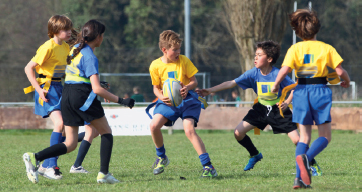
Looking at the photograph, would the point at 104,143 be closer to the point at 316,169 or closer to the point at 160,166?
the point at 160,166

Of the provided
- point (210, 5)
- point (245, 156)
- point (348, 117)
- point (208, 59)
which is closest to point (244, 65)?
point (348, 117)

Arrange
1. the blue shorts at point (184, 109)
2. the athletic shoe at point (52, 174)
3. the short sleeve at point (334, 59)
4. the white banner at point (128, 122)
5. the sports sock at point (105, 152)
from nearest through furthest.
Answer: the short sleeve at point (334, 59) < the sports sock at point (105, 152) < the athletic shoe at point (52, 174) < the blue shorts at point (184, 109) < the white banner at point (128, 122)

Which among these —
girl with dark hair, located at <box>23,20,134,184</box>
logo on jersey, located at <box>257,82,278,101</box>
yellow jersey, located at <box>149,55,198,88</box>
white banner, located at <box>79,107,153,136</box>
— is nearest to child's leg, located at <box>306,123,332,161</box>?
logo on jersey, located at <box>257,82,278,101</box>

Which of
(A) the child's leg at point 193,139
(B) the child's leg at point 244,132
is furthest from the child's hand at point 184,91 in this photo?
(B) the child's leg at point 244,132

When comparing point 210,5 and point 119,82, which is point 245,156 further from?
point 210,5

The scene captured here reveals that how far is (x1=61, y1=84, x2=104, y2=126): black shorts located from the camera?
4.79m

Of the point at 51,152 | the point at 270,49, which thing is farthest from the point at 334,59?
the point at 51,152

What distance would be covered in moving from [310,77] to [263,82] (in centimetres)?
126

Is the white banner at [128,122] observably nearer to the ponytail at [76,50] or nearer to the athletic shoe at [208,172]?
the athletic shoe at [208,172]

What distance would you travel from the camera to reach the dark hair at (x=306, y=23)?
4570mm

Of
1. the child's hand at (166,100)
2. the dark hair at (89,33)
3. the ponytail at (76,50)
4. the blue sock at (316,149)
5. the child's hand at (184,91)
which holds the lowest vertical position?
the blue sock at (316,149)

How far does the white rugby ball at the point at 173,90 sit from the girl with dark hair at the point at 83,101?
2.18ft

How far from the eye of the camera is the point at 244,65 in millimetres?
17969

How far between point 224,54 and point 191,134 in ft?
93.2
